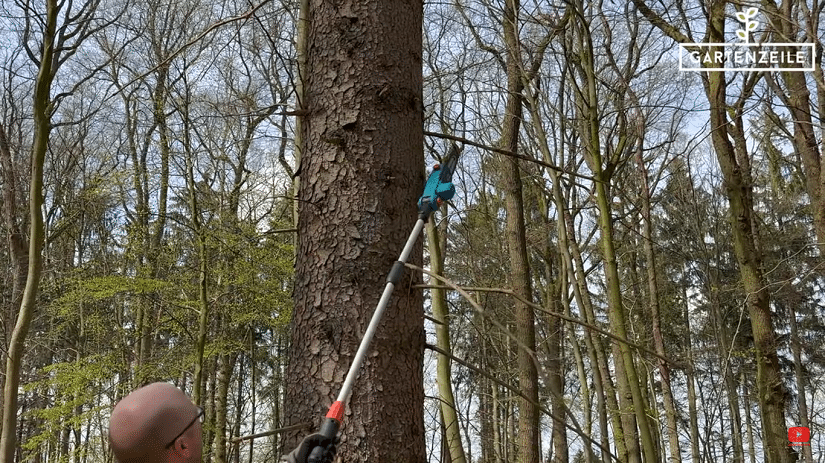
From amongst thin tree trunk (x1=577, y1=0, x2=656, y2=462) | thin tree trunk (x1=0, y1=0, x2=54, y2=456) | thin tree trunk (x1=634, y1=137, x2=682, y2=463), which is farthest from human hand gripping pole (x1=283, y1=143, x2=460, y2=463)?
thin tree trunk (x1=634, y1=137, x2=682, y2=463)

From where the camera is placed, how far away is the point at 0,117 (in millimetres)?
12227

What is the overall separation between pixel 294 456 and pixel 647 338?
15.0 meters

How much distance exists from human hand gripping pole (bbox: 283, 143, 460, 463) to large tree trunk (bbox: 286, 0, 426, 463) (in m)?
0.07

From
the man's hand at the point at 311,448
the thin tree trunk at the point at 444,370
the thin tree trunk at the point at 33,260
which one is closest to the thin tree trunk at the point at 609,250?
the thin tree trunk at the point at 444,370

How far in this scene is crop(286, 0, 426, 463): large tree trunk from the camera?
1.84m

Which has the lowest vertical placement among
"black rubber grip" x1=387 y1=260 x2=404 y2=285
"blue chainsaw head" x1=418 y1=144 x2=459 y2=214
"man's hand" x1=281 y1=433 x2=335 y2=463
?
"man's hand" x1=281 y1=433 x2=335 y2=463

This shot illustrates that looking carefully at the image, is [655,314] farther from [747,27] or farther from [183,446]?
[183,446]

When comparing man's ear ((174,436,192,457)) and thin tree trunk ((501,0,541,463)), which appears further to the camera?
thin tree trunk ((501,0,541,463))

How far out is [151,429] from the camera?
1.43 metres

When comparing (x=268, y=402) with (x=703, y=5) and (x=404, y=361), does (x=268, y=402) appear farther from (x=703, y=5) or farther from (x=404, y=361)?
(x=404, y=361)

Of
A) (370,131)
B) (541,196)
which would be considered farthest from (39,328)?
(370,131)

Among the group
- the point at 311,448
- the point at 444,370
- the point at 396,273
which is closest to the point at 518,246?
the point at 444,370

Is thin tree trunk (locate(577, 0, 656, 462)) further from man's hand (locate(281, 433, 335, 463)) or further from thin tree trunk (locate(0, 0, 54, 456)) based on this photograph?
thin tree trunk (locate(0, 0, 54, 456))

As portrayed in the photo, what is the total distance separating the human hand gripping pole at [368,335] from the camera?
61.6 inches
